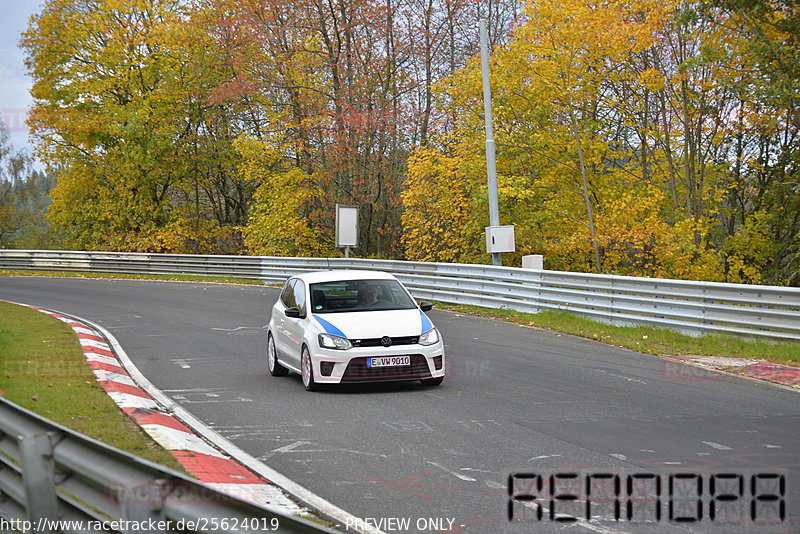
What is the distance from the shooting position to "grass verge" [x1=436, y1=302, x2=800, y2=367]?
46.5 feet

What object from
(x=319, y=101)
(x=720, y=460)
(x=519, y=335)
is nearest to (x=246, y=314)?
(x=519, y=335)

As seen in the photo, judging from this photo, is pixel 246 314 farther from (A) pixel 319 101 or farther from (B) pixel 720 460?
(A) pixel 319 101

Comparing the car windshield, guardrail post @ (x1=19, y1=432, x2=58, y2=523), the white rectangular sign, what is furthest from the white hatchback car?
the white rectangular sign

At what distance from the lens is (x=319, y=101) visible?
37.8 metres

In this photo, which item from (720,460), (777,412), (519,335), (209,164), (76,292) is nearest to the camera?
(720,460)

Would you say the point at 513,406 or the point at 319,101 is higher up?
the point at 319,101

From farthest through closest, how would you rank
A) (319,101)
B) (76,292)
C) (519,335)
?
(319,101)
(76,292)
(519,335)

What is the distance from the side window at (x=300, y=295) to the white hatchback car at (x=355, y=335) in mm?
21

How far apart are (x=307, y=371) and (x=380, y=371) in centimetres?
98

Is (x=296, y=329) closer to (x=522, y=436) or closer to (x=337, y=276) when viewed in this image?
(x=337, y=276)

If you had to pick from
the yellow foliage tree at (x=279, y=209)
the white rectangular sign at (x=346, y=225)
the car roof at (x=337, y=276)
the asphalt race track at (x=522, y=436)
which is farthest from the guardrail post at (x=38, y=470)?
the yellow foliage tree at (x=279, y=209)

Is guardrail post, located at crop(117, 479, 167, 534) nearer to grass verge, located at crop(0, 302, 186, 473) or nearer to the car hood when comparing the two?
grass verge, located at crop(0, 302, 186, 473)

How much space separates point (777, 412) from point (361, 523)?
6083 millimetres

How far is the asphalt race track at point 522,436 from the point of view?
5703 mm
